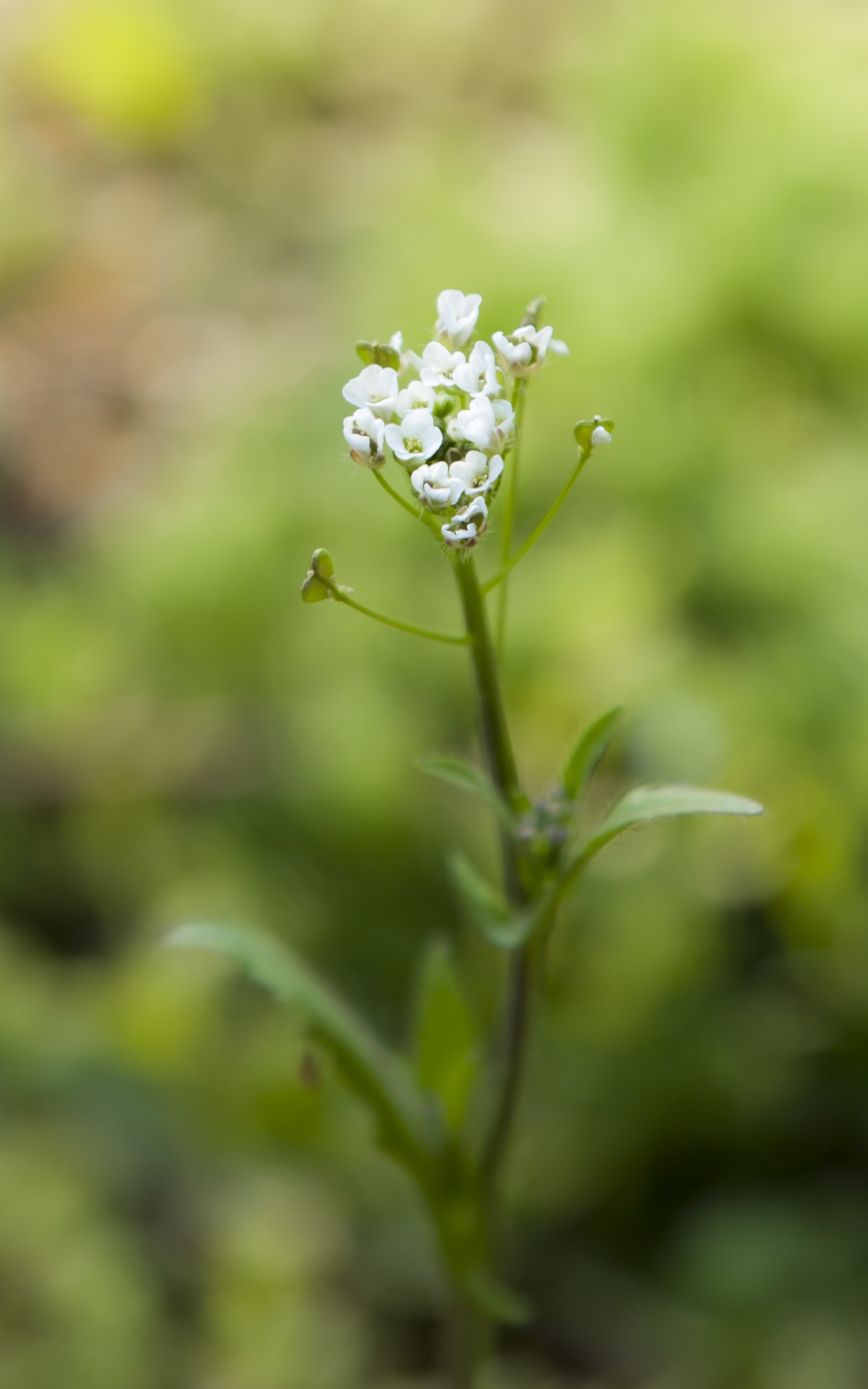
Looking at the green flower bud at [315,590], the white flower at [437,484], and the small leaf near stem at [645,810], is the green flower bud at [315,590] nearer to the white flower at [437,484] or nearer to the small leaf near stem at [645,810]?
the white flower at [437,484]

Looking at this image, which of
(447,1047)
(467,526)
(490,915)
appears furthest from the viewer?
(447,1047)

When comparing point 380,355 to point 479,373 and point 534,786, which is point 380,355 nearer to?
point 479,373

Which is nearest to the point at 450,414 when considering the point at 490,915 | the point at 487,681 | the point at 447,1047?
the point at 487,681

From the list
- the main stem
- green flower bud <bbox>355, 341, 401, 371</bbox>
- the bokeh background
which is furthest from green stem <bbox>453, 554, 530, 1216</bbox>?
the bokeh background

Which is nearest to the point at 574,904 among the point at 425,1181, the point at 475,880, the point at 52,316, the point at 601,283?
the point at 475,880

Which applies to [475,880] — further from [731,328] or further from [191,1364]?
[731,328]

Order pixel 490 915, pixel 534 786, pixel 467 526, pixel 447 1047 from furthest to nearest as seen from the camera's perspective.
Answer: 1. pixel 534 786
2. pixel 447 1047
3. pixel 490 915
4. pixel 467 526

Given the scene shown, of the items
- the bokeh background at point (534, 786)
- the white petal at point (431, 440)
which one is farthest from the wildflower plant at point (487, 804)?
the bokeh background at point (534, 786)

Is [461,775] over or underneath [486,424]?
underneath
